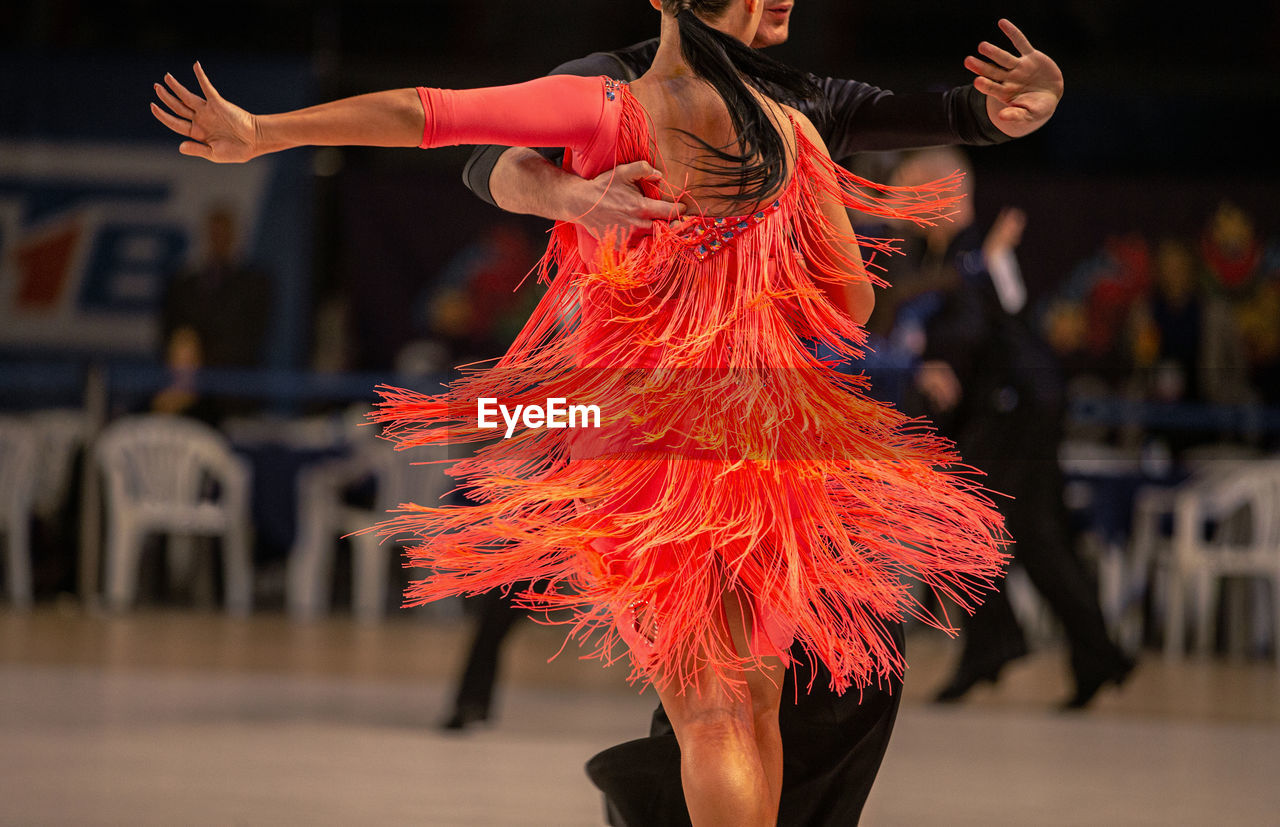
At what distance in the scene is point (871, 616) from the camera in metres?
2.28

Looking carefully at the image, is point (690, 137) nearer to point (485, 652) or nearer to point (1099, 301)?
point (485, 652)

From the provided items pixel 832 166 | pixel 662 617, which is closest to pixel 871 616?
pixel 662 617

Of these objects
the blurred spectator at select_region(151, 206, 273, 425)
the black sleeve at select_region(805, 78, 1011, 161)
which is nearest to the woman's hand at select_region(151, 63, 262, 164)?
the black sleeve at select_region(805, 78, 1011, 161)

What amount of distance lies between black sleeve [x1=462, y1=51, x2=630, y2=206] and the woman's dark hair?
0.14m

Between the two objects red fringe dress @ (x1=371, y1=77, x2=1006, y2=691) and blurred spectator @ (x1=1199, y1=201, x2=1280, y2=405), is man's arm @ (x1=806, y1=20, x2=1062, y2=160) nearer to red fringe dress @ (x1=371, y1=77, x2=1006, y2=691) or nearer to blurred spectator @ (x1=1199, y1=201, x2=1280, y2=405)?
red fringe dress @ (x1=371, y1=77, x2=1006, y2=691)

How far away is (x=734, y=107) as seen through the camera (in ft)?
6.87

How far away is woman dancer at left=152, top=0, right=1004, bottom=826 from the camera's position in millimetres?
2061

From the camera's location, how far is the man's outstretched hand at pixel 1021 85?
6.89 feet

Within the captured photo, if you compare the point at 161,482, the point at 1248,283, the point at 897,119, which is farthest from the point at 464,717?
the point at 1248,283

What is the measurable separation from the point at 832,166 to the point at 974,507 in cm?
56

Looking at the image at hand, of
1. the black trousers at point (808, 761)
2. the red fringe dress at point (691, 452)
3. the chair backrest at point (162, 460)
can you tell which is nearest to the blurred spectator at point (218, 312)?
the chair backrest at point (162, 460)

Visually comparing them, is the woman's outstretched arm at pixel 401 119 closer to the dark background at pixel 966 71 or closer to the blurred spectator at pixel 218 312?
the blurred spectator at pixel 218 312

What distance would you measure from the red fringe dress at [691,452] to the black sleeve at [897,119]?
0.37 ft

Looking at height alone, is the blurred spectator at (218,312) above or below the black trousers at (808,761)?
above
